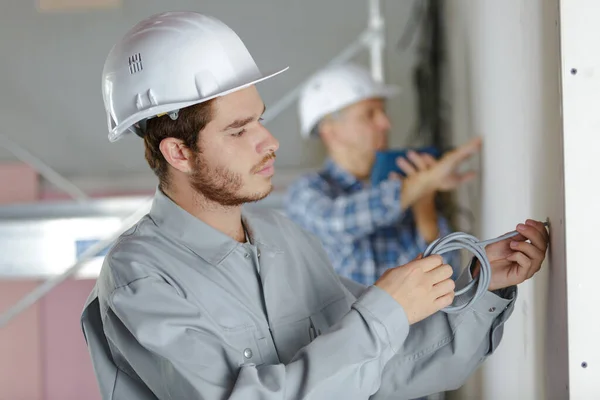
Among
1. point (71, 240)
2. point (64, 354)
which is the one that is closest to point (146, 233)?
point (71, 240)

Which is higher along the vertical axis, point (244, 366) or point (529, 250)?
point (529, 250)

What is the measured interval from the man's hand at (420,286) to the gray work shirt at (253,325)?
1cm

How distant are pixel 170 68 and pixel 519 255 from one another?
0.54 meters

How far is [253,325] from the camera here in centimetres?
115

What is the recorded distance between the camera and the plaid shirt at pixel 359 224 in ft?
6.97

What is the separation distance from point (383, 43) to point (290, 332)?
1.95 meters

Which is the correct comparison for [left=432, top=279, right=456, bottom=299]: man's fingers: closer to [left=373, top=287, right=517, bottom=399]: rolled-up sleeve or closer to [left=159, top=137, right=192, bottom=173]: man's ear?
[left=373, top=287, right=517, bottom=399]: rolled-up sleeve

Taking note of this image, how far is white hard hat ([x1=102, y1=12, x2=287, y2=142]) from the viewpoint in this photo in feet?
3.86

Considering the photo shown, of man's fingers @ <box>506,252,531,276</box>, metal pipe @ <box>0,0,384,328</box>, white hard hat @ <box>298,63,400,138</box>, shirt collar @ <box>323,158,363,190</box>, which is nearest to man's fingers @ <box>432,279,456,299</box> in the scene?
man's fingers @ <box>506,252,531,276</box>

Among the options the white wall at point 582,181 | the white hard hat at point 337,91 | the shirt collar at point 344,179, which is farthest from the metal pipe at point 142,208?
the white wall at point 582,181

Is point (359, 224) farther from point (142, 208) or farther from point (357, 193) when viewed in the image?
point (142, 208)

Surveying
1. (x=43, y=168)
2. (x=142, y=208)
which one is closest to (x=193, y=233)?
(x=142, y=208)

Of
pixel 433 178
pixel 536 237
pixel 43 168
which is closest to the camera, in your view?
pixel 536 237

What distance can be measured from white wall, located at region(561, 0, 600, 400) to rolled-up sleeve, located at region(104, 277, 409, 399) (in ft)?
0.68
